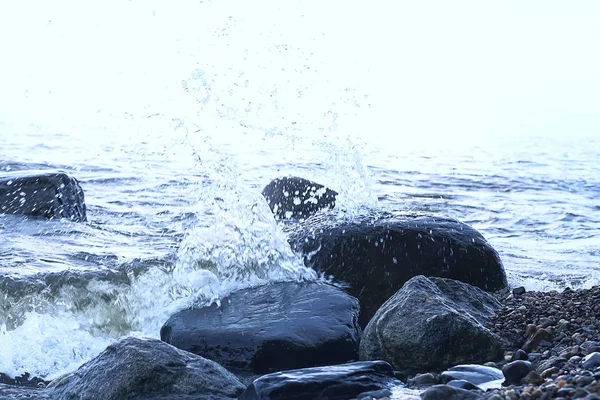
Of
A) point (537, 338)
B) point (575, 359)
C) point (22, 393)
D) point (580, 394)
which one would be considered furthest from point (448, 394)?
point (22, 393)

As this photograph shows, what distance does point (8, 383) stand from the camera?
4.85 metres

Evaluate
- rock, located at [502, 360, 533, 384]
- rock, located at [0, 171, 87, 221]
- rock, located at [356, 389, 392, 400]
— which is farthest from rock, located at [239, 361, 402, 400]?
rock, located at [0, 171, 87, 221]

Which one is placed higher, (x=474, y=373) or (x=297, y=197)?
(x=474, y=373)

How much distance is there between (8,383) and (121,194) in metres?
7.02

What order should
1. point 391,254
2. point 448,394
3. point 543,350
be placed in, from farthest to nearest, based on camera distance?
1. point 391,254
2. point 543,350
3. point 448,394

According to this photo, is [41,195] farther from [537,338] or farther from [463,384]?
[463,384]

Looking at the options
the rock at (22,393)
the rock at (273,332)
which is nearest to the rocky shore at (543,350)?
the rock at (273,332)

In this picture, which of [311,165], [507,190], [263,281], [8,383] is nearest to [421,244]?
[263,281]

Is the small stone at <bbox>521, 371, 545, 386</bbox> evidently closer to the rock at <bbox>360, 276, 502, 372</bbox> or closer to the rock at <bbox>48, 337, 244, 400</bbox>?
the rock at <bbox>360, 276, 502, 372</bbox>

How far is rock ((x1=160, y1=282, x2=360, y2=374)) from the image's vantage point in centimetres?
473

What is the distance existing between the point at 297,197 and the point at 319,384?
20.4 feet

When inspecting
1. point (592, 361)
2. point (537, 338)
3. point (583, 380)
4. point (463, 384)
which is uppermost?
point (583, 380)

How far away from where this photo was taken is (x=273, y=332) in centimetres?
479

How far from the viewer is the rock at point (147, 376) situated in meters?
3.94
